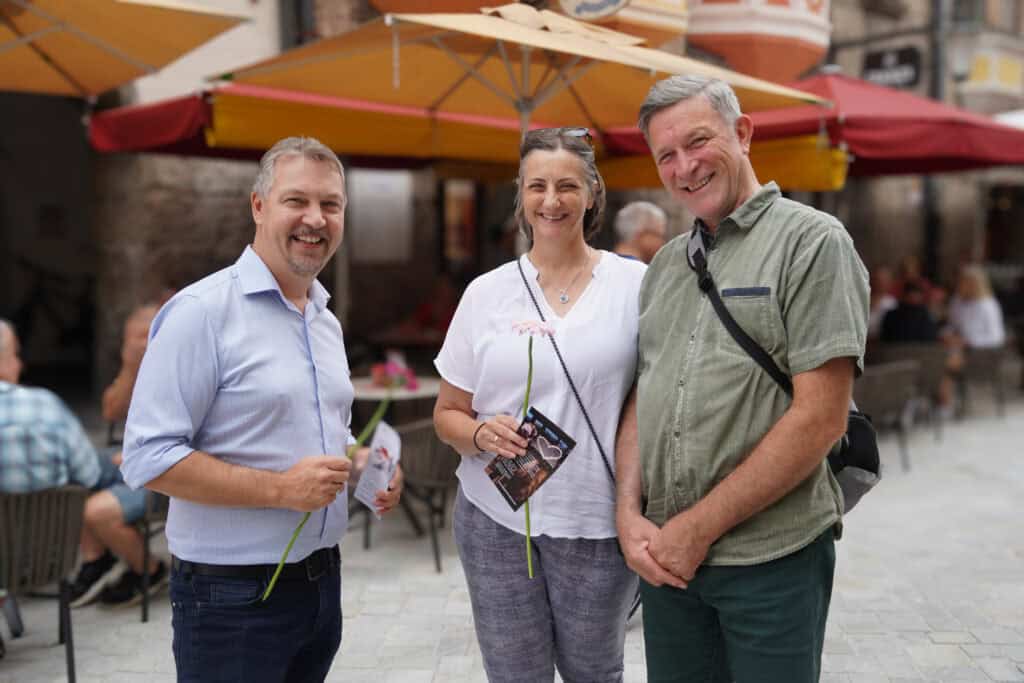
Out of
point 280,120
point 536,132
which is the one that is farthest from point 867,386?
point 536,132

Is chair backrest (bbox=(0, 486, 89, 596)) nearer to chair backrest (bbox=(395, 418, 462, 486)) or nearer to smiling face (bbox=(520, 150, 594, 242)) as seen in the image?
chair backrest (bbox=(395, 418, 462, 486))

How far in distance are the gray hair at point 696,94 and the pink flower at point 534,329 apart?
0.54m

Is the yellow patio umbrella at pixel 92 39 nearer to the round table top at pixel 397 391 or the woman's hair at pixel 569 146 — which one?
the round table top at pixel 397 391

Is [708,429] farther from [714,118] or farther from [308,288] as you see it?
[308,288]

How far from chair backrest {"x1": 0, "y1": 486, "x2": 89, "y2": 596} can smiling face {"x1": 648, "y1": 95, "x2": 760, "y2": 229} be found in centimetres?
260

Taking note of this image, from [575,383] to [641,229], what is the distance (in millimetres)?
2319

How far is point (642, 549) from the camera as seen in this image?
200 cm

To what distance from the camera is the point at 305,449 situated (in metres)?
2.09

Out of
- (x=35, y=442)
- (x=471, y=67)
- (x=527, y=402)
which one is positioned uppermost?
(x=471, y=67)

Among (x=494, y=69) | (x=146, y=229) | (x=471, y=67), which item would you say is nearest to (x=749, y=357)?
(x=471, y=67)

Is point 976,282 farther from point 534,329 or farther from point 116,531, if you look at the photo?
point 534,329

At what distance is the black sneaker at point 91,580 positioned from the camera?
4441 mm

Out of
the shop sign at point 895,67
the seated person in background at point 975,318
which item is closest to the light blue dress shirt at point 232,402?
the seated person in background at point 975,318

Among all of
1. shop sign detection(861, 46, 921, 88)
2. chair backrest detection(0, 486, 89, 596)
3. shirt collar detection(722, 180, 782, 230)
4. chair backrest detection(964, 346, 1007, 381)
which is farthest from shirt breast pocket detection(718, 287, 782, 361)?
shop sign detection(861, 46, 921, 88)
